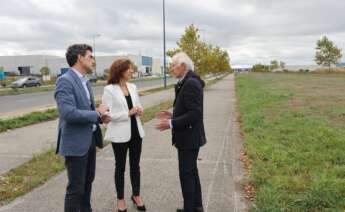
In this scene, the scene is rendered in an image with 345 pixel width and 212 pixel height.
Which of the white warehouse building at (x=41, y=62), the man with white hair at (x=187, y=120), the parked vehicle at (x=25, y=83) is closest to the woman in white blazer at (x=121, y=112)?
the man with white hair at (x=187, y=120)

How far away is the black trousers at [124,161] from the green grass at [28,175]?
1496 millimetres

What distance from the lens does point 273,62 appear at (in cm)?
14588

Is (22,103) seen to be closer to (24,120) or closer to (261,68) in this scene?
(24,120)

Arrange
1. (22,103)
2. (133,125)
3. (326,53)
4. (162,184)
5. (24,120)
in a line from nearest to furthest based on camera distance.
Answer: (133,125)
(162,184)
(24,120)
(22,103)
(326,53)

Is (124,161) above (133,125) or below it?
below

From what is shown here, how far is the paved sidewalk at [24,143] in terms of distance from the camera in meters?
7.22

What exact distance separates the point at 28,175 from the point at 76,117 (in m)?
3.19

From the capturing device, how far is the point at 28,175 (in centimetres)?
609

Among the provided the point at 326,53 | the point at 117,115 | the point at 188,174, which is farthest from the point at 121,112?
the point at 326,53

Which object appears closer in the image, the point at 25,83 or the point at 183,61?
the point at 183,61

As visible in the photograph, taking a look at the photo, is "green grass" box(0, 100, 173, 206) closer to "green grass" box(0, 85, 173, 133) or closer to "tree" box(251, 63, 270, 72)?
"green grass" box(0, 85, 173, 133)

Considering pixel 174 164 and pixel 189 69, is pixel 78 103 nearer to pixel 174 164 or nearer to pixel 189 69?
pixel 189 69

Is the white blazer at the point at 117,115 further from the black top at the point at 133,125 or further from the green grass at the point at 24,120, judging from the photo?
the green grass at the point at 24,120

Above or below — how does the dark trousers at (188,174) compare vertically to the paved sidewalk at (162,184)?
above
